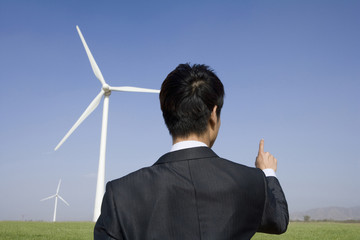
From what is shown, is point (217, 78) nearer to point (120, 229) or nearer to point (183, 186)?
point (183, 186)

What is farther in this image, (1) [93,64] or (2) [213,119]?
(1) [93,64]

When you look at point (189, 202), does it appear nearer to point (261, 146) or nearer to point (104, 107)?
point (261, 146)

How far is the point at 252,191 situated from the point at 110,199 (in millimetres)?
937

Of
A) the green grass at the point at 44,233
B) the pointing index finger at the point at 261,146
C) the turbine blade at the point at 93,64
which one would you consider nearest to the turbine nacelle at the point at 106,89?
the turbine blade at the point at 93,64

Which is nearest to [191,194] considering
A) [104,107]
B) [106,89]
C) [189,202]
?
[189,202]

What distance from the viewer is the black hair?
2.70 meters

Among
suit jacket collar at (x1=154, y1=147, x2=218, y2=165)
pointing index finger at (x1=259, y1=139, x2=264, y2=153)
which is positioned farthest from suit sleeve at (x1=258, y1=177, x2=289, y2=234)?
suit jacket collar at (x1=154, y1=147, x2=218, y2=165)

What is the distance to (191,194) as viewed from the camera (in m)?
2.46

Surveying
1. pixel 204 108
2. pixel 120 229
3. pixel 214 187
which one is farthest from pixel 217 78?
pixel 120 229

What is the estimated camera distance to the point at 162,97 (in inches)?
110

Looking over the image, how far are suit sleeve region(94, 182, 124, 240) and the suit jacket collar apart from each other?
401 mm

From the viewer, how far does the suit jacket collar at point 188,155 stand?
260 cm

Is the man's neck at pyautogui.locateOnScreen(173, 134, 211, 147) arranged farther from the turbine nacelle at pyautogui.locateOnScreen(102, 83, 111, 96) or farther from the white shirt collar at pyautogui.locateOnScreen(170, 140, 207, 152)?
the turbine nacelle at pyautogui.locateOnScreen(102, 83, 111, 96)

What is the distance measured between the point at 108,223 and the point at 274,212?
1115 millimetres
